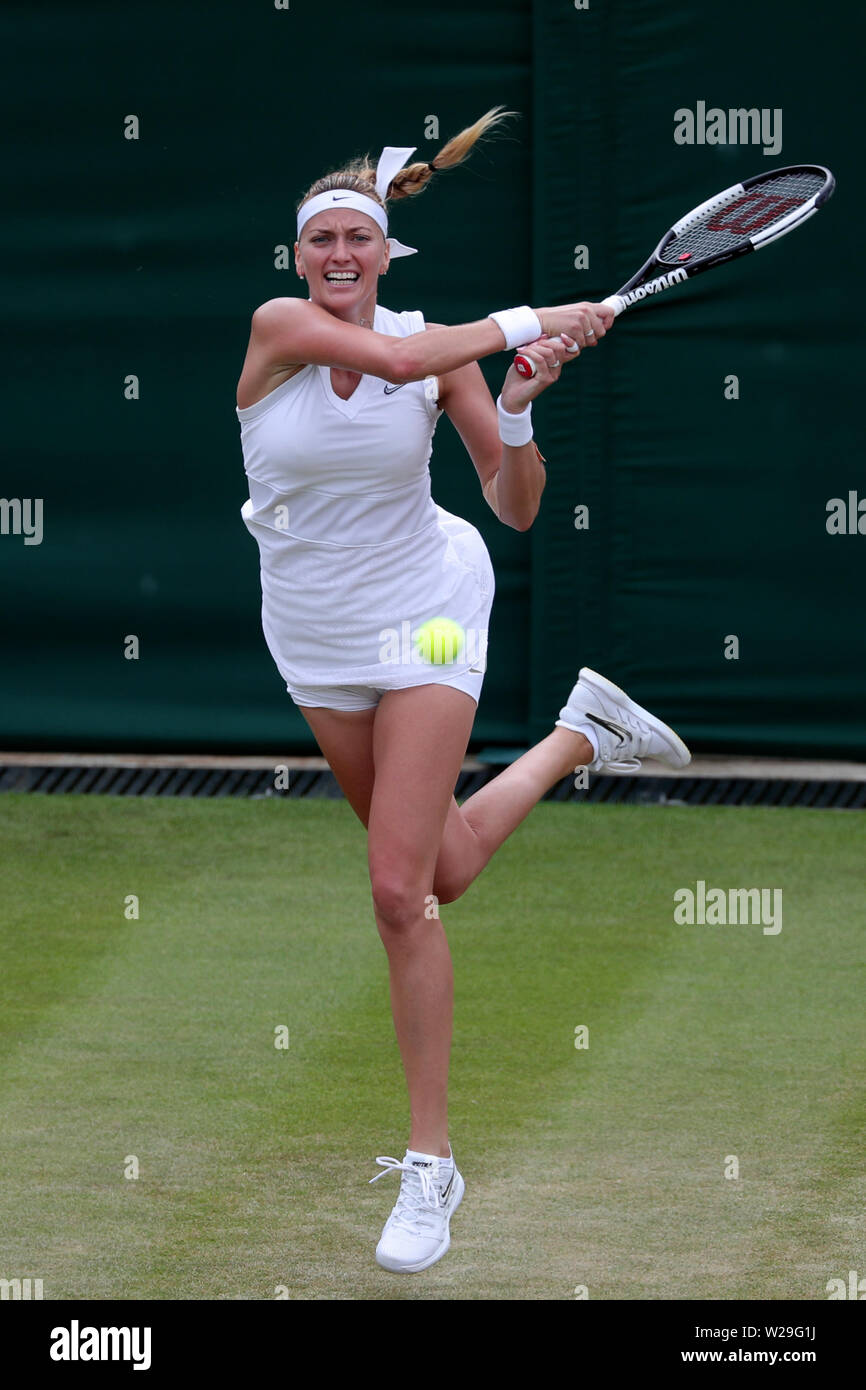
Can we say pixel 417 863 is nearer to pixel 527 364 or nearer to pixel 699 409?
pixel 527 364

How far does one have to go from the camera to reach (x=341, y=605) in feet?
11.4

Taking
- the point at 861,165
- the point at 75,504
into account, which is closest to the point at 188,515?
the point at 75,504

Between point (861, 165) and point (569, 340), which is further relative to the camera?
point (861, 165)

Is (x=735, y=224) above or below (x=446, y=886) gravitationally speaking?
above

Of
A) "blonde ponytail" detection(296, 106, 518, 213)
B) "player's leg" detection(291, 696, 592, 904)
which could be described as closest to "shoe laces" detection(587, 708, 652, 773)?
"player's leg" detection(291, 696, 592, 904)

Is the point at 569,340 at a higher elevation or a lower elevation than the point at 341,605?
higher

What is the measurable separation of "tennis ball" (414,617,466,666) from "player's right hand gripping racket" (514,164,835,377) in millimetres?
710

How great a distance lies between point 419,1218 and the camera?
3.33m

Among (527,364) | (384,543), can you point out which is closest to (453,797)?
(384,543)

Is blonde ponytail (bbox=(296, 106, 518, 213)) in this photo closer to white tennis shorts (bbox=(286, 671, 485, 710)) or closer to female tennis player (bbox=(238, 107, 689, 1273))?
female tennis player (bbox=(238, 107, 689, 1273))

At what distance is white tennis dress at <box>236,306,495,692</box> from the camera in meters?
3.41

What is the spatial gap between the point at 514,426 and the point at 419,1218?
4.34 ft

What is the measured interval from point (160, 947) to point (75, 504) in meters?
2.33
